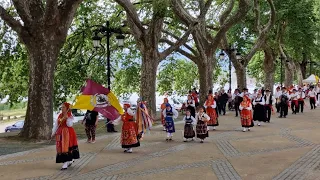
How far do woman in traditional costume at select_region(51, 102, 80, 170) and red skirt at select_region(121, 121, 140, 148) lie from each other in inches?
82.1

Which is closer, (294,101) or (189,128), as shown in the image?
(189,128)

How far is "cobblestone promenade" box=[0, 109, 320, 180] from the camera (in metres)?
9.41

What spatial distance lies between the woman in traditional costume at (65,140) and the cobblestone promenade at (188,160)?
262 millimetres

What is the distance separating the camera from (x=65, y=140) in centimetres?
1017

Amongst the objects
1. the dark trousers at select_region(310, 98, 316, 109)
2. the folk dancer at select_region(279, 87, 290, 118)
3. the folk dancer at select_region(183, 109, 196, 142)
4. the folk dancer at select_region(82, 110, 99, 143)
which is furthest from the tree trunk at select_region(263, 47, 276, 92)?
the folk dancer at select_region(82, 110, 99, 143)

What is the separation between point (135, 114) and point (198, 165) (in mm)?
3772

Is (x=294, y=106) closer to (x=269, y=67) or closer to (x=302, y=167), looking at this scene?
(x=269, y=67)

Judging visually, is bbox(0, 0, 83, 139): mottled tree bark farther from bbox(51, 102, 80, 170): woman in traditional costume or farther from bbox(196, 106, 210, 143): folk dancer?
bbox(196, 106, 210, 143): folk dancer

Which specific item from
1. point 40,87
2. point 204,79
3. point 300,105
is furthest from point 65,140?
point 300,105

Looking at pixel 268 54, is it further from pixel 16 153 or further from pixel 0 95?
pixel 16 153

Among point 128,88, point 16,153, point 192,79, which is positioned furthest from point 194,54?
point 16,153

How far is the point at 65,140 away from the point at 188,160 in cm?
324

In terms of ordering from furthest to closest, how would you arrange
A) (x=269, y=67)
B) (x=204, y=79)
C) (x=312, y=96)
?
1. (x=269, y=67)
2. (x=312, y=96)
3. (x=204, y=79)

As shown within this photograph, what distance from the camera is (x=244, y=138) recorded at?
Result: 1515 centimetres
